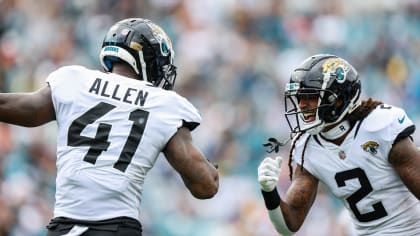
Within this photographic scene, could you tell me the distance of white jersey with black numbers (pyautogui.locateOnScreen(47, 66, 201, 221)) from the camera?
5.49 m

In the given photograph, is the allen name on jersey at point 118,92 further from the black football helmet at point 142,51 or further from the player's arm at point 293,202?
the player's arm at point 293,202

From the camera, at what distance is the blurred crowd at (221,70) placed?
11195mm

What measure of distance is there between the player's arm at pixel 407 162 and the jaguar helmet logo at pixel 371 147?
0.29ft

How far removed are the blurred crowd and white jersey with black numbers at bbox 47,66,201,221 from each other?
5.04 m

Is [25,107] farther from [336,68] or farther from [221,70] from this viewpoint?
[221,70]

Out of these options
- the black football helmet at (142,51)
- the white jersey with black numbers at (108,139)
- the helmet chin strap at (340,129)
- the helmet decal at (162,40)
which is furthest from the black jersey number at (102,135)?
the helmet chin strap at (340,129)

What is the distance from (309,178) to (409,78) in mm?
5793

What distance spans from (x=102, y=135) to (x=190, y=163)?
1.42 ft

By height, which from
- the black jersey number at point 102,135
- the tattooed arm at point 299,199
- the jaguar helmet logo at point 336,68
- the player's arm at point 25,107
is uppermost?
the jaguar helmet logo at point 336,68

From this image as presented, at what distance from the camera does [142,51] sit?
229 inches

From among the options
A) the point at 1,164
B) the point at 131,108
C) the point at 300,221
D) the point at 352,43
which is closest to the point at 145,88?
the point at 131,108

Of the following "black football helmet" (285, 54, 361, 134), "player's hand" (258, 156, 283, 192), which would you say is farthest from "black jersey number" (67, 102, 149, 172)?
"black football helmet" (285, 54, 361, 134)

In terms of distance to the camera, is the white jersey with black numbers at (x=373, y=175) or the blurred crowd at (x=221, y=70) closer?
the white jersey with black numbers at (x=373, y=175)

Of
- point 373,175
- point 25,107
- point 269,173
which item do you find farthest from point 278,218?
point 25,107
